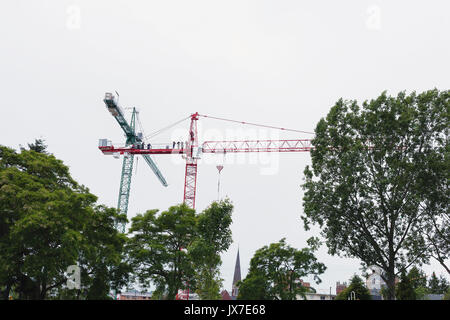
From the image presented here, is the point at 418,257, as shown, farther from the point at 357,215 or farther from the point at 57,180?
the point at 57,180

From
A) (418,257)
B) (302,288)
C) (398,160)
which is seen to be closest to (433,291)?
(302,288)

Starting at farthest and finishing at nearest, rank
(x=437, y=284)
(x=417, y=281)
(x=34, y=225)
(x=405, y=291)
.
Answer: (x=437, y=284)
(x=417, y=281)
(x=405, y=291)
(x=34, y=225)

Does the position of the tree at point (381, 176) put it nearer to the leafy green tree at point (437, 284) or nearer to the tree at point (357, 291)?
the tree at point (357, 291)

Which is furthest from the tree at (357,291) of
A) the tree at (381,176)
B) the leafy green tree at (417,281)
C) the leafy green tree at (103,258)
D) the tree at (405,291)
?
the leafy green tree at (103,258)

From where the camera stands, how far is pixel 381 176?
31.6 meters

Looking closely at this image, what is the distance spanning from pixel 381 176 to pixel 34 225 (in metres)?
26.6

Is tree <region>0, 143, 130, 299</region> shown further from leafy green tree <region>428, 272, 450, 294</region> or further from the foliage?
leafy green tree <region>428, 272, 450, 294</region>

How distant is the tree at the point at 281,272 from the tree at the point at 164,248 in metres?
9.61

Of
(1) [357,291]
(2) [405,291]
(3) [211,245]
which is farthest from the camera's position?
(1) [357,291]

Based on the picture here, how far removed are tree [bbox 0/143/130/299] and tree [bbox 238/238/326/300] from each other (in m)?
18.2

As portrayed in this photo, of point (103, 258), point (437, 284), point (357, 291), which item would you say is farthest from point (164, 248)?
point (437, 284)
